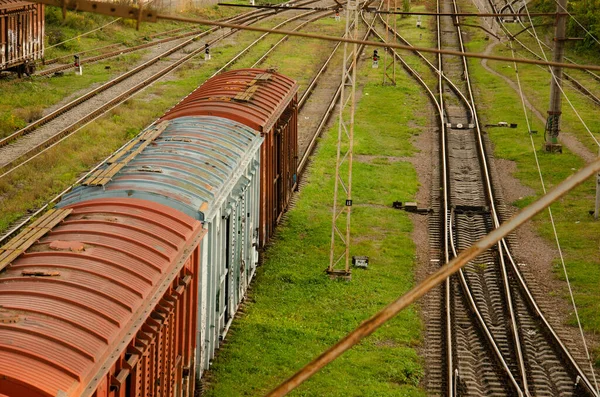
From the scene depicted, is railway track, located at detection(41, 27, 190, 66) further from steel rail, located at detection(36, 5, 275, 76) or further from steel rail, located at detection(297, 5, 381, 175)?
steel rail, located at detection(297, 5, 381, 175)

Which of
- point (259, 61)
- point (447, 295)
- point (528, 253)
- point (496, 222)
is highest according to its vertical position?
point (259, 61)

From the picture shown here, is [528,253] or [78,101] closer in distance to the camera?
[528,253]

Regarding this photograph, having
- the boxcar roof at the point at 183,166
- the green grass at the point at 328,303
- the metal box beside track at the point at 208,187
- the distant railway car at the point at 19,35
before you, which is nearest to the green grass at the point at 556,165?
the green grass at the point at 328,303

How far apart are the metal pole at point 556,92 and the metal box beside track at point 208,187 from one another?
13.7 meters

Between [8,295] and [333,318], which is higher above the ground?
[8,295]

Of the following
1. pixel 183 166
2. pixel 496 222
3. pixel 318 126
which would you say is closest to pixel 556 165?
pixel 496 222

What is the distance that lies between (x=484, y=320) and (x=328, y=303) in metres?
3.04

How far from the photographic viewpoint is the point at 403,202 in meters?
25.5

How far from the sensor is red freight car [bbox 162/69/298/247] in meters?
18.7

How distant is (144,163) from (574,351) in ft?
27.5

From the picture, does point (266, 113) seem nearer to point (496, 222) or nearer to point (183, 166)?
point (183, 166)

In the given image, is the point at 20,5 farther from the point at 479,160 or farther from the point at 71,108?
the point at 479,160

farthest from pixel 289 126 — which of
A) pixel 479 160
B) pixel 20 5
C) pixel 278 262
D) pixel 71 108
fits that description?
pixel 20 5

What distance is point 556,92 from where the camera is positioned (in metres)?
29.5
